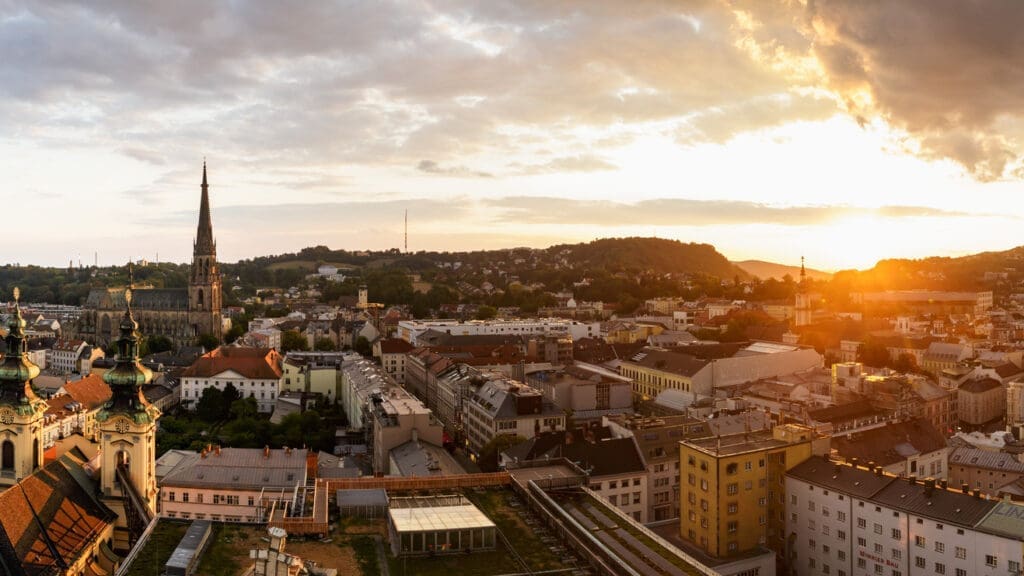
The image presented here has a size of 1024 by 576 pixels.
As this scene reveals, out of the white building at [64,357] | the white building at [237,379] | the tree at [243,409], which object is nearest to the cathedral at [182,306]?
the white building at [64,357]

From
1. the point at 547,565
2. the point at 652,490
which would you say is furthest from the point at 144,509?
the point at 652,490

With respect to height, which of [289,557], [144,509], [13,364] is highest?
[13,364]

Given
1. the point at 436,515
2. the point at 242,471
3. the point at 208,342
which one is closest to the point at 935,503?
the point at 436,515

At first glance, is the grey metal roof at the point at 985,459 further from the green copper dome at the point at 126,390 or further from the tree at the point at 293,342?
the tree at the point at 293,342

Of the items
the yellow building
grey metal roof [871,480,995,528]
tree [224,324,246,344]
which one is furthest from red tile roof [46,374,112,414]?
grey metal roof [871,480,995,528]

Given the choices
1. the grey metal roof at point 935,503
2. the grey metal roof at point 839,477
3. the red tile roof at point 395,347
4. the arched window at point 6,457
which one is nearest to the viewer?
the arched window at point 6,457

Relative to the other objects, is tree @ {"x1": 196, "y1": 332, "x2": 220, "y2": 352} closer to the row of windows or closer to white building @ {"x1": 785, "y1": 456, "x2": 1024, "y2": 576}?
the row of windows

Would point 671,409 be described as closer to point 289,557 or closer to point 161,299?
point 289,557
